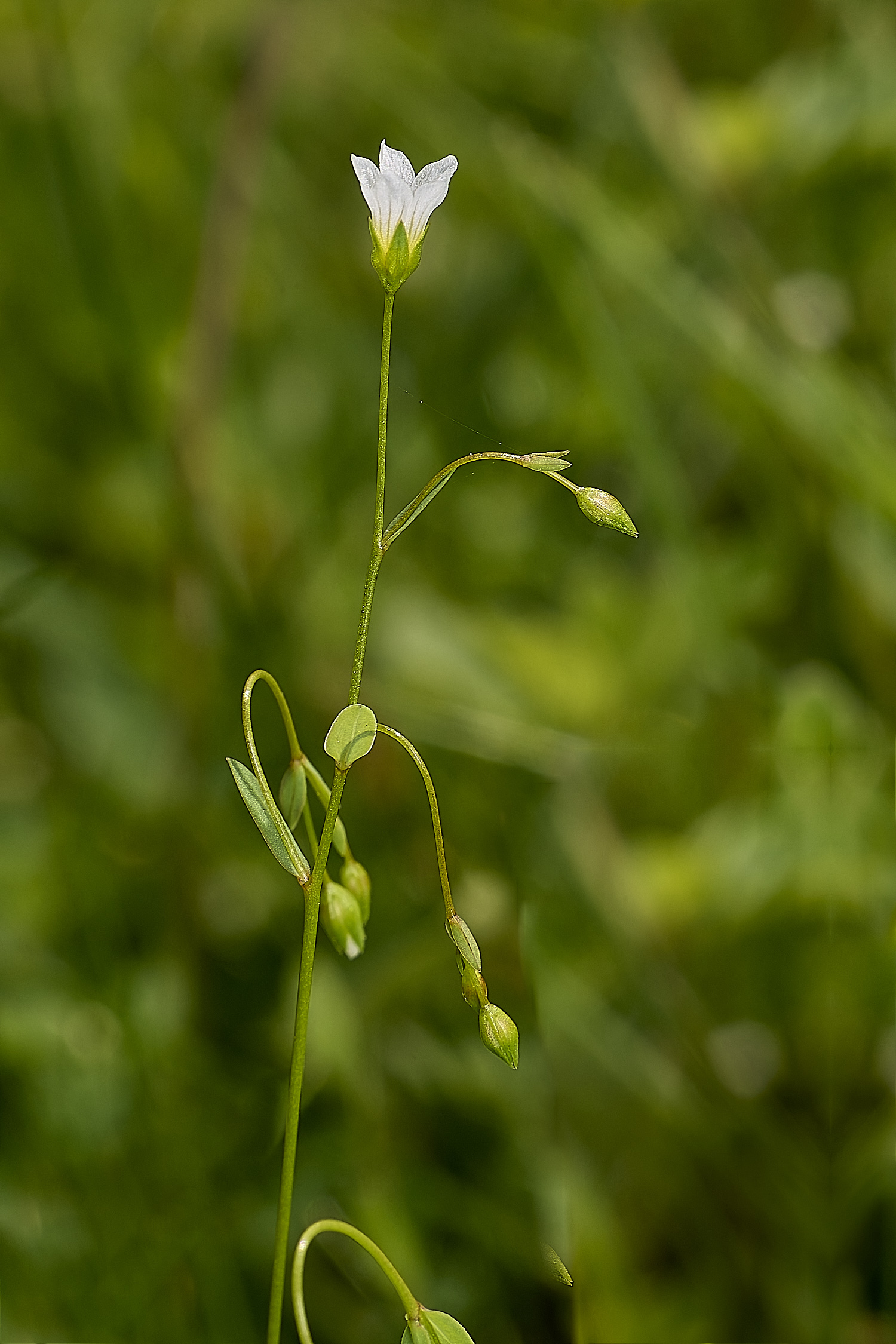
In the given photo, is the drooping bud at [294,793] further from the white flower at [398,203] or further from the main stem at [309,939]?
the white flower at [398,203]

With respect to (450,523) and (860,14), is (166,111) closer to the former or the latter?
(450,523)

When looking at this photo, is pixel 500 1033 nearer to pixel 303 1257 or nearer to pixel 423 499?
pixel 303 1257

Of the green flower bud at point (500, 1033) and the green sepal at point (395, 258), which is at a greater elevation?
the green sepal at point (395, 258)

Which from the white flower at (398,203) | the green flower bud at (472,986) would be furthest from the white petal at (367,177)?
the green flower bud at (472,986)

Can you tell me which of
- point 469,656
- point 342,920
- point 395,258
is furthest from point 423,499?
point 469,656

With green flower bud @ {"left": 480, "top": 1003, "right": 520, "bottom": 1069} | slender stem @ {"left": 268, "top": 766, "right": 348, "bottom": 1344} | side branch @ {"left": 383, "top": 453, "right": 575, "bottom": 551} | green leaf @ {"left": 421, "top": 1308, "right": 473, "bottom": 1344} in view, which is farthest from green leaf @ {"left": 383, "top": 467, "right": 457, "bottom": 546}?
green leaf @ {"left": 421, "top": 1308, "right": 473, "bottom": 1344}
